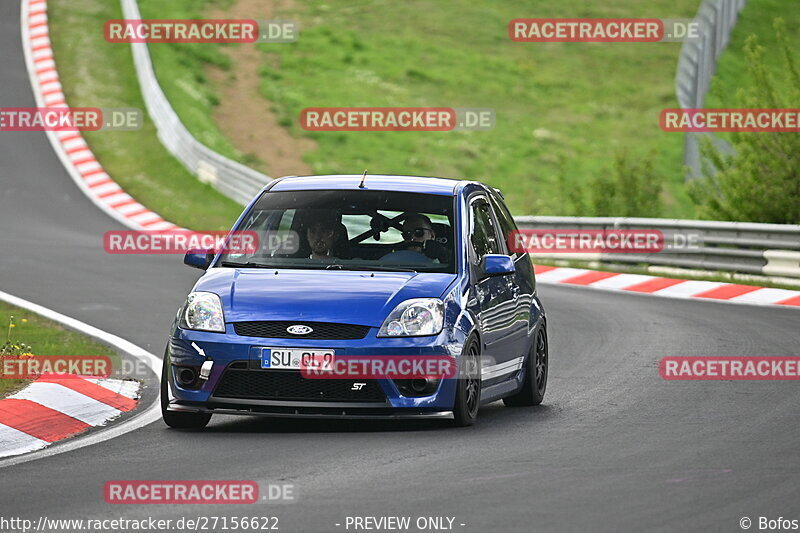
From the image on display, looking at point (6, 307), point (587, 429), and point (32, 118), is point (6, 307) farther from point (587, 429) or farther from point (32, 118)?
point (32, 118)

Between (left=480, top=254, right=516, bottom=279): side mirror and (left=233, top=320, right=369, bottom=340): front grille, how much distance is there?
1.22 m

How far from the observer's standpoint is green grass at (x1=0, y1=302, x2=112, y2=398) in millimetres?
14523

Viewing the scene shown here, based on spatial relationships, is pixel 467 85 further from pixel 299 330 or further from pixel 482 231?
pixel 299 330

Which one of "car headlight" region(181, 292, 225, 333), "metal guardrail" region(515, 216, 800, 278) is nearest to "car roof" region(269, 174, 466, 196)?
"car headlight" region(181, 292, 225, 333)

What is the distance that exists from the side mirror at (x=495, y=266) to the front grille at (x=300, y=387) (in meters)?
1.33

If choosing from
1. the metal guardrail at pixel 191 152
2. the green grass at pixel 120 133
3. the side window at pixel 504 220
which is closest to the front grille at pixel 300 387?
the side window at pixel 504 220

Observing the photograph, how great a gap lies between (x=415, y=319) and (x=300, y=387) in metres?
0.83

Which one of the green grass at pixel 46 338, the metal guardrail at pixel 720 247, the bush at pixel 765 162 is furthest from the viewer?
the bush at pixel 765 162

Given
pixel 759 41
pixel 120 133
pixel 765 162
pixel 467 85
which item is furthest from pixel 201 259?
pixel 759 41

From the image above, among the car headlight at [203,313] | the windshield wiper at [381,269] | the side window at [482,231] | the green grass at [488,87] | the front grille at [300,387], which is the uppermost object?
the green grass at [488,87]

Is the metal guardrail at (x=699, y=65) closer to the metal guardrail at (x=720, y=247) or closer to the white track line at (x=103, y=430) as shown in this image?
the metal guardrail at (x=720, y=247)

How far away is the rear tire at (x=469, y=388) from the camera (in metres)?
10.4

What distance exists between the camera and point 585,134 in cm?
5325

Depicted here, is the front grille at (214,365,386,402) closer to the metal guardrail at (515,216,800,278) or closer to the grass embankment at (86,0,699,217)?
the metal guardrail at (515,216,800,278)
